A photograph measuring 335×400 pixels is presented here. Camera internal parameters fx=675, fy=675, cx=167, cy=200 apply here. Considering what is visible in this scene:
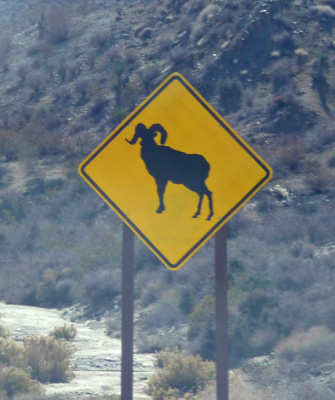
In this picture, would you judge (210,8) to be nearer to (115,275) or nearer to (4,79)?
(4,79)

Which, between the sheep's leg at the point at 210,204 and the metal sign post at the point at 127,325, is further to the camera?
the metal sign post at the point at 127,325

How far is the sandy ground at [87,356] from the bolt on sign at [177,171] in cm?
429

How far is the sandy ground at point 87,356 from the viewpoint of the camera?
9172 millimetres

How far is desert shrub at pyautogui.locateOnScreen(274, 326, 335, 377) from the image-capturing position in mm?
9148

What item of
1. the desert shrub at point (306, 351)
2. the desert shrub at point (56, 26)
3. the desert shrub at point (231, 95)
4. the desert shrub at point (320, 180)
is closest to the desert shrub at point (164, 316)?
the desert shrub at point (306, 351)

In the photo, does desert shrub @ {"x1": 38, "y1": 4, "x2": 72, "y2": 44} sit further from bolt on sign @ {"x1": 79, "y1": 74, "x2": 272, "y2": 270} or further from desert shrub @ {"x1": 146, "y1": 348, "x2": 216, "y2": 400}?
bolt on sign @ {"x1": 79, "y1": 74, "x2": 272, "y2": 270}

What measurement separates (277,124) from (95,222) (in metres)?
8.33

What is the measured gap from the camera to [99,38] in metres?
39.3

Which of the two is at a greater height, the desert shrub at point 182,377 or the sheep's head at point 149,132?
the sheep's head at point 149,132

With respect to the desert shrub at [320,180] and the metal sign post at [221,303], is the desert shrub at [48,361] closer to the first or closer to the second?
the metal sign post at [221,303]

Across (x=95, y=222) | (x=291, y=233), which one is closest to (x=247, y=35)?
(x=95, y=222)

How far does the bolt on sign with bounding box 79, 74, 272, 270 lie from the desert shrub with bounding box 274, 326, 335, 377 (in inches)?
188

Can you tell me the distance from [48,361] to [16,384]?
4.47 feet

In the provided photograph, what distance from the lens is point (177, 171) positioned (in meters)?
4.97
